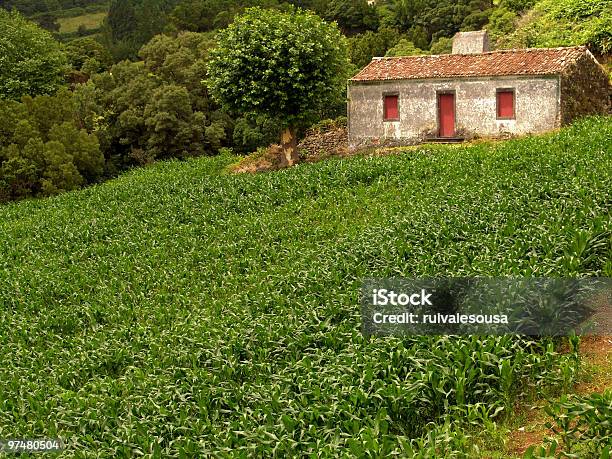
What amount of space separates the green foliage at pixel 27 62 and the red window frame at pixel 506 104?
3026 cm

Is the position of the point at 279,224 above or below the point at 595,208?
below

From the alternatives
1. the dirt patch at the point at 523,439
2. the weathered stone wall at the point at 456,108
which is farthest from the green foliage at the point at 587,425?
the weathered stone wall at the point at 456,108

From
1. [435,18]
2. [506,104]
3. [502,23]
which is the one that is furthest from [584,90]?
[435,18]

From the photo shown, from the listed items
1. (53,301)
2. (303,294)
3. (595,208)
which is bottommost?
(53,301)

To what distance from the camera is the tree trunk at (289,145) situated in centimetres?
3312

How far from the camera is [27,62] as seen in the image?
45906mm

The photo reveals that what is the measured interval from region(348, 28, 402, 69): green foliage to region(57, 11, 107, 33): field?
7097 centimetres

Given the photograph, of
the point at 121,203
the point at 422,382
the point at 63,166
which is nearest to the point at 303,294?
the point at 422,382

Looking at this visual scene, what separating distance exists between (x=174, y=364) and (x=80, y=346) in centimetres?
335

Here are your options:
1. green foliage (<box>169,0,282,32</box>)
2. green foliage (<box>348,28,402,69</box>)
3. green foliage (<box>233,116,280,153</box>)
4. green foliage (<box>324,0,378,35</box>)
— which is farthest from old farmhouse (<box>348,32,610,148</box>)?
green foliage (<box>169,0,282,32</box>)

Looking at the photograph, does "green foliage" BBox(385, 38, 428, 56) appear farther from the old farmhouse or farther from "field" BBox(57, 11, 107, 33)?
"field" BBox(57, 11, 107, 33)

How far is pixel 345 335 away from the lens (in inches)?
417

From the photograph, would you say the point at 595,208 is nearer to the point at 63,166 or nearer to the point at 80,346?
the point at 80,346

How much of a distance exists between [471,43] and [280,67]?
35.8ft
